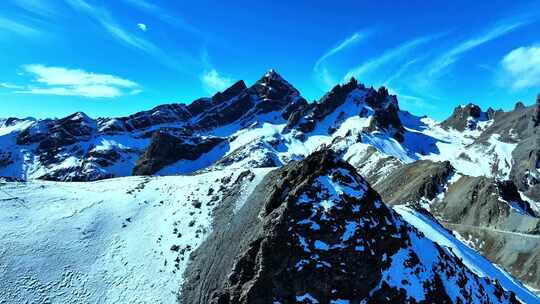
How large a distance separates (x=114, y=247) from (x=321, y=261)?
23.7 metres

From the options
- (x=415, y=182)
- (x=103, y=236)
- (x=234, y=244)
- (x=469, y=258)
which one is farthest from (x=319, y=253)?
(x=415, y=182)

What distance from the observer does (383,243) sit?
3941cm

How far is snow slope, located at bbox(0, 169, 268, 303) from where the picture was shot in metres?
42.5

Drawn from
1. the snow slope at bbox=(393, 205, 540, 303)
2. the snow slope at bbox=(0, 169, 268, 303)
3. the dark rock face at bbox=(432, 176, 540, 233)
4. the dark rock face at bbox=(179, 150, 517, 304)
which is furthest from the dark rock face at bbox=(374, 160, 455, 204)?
the snow slope at bbox=(0, 169, 268, 303)

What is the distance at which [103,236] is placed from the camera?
50.4 meters

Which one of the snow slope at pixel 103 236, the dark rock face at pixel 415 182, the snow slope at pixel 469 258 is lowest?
the snow slope at pixel 469 258

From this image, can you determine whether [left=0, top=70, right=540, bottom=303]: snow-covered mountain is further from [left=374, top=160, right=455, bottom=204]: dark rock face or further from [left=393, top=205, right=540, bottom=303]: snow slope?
[left=374, top=160, right=455, bottom=204]: dark rock face

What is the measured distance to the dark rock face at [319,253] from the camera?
36.4 metres

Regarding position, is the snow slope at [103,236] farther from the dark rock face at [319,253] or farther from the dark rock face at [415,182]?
the dark rock face at [415,182]

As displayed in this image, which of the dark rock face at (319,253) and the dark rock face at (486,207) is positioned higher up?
the dark rock face at (486,207)

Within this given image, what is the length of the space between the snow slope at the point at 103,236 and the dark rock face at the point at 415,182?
67011 millimetres

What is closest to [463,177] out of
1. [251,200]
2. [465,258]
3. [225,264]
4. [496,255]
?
[496,255]

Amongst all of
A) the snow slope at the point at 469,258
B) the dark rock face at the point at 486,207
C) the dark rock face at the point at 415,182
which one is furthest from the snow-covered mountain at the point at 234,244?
the dark rock face at the point at 415,182

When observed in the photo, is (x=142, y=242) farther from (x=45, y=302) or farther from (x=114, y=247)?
(x=45, y=302)
